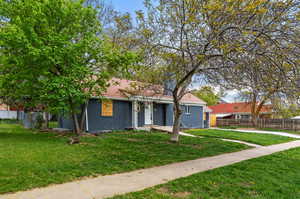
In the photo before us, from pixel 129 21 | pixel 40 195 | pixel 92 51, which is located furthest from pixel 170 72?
pixel 40 195

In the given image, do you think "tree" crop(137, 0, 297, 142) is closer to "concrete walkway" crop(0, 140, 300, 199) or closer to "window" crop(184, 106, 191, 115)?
"concrete walkway" crop(0, 140, 300, 199)

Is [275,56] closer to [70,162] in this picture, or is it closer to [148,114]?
[70,162]

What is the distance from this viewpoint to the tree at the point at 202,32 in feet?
20.2

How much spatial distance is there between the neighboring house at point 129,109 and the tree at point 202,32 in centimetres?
222

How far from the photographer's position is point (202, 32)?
284 inches

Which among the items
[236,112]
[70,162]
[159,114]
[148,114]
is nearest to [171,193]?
[70,162]

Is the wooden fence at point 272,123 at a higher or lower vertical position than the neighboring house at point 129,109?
→ lower

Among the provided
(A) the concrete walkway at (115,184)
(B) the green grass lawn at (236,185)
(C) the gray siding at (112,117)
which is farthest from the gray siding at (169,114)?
(B) the green grass lawn at (236,185)

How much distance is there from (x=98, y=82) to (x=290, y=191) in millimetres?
9126

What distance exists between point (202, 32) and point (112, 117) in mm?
9405

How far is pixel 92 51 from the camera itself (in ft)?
34.6

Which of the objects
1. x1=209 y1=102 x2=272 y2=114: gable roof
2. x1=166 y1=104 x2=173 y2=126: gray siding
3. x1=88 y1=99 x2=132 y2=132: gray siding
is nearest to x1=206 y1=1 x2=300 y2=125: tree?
x1=88 y1=99 x2=132 y2=132: gray siding

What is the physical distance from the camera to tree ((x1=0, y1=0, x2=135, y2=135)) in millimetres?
9148

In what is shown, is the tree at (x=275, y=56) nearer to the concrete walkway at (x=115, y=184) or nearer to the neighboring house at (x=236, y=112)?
the concrete walkway at (x=115, y=184)
